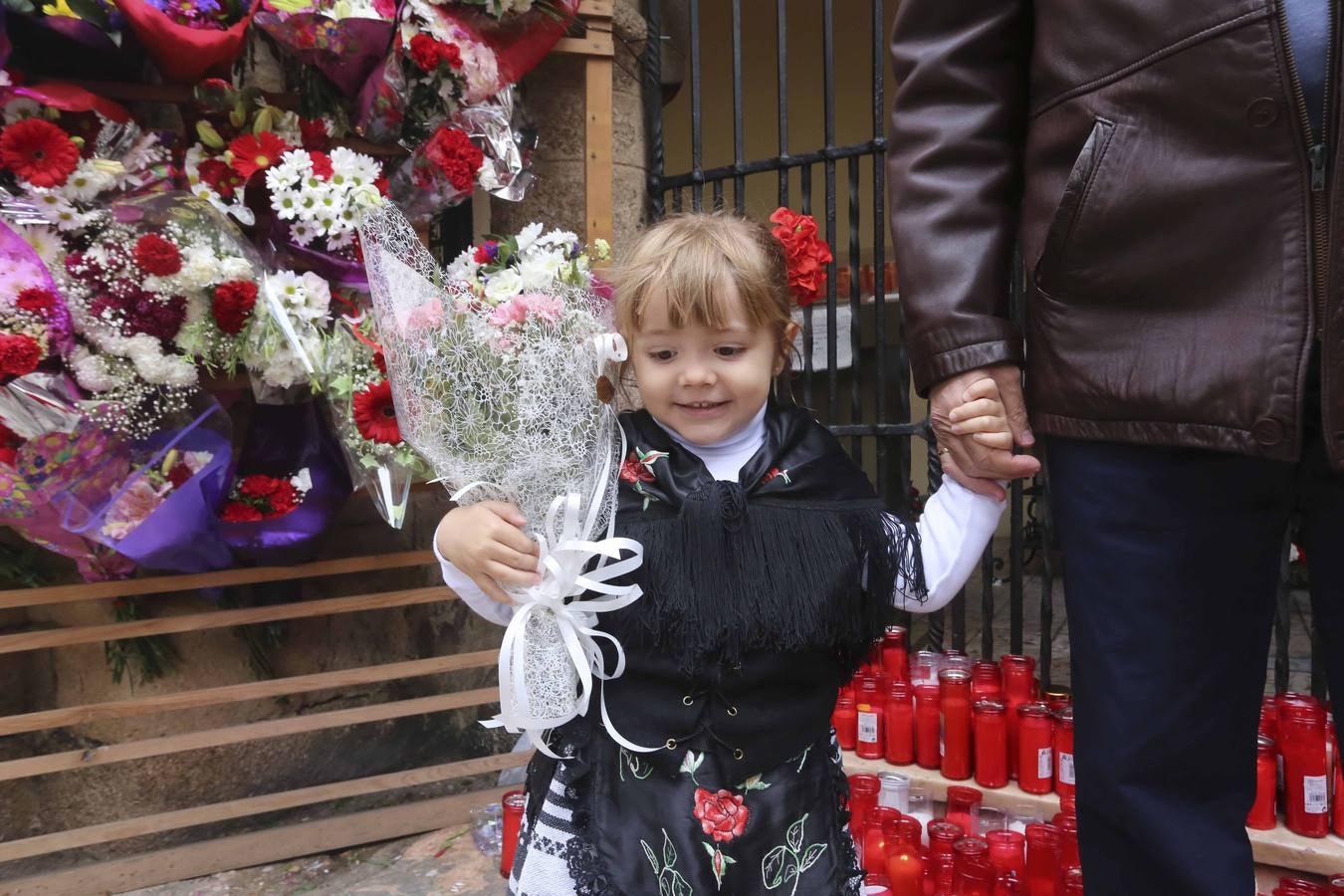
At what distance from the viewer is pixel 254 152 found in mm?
2273

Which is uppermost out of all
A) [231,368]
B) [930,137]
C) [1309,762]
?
[930,137]

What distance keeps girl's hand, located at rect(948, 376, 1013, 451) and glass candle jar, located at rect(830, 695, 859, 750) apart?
1577mm

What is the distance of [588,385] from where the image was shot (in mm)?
1372

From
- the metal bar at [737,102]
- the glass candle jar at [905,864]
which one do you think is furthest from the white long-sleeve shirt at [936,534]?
the metal bar at [737,102]

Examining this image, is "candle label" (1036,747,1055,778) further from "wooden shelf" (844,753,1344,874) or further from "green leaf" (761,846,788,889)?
"green leaf" (761,846,788,889)

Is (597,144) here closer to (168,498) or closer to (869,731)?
(168,498)

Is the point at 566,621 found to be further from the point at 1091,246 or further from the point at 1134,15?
the point at 1134,15

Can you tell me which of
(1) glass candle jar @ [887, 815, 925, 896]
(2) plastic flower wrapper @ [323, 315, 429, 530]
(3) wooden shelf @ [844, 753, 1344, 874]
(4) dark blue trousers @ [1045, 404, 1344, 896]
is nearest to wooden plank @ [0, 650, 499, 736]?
(2) plastic flower wrapper @ [323, 315, 429, 530]

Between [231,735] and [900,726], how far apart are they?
1.76 m

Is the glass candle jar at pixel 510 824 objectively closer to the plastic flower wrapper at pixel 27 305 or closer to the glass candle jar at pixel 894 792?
the glass candle jar at pixel 894 792

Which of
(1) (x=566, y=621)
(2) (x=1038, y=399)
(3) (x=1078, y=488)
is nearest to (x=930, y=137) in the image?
(2) (x=1038, y=399)

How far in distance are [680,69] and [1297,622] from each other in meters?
3.72

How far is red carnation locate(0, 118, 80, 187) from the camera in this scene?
6.56 ft

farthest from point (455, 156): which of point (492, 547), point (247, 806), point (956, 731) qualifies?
point (956, 731)
